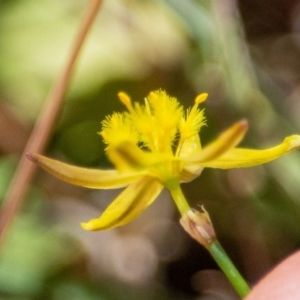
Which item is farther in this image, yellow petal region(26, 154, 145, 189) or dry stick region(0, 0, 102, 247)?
dry stick region(0, 0, 102, 247)

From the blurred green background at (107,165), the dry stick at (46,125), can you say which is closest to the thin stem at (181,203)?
the dry stick at (46,125)

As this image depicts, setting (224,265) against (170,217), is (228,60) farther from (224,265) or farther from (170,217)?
(170,217)

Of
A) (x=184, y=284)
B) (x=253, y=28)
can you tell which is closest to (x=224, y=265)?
(x=184, y=284)

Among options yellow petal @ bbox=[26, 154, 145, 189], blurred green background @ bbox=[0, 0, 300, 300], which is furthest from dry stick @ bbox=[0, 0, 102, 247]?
yellow petal @ bbox=[26, 154, 145, 189]

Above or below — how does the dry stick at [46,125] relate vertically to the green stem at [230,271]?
above

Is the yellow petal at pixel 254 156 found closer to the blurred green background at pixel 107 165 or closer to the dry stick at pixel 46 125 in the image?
the dry stick at pixel 46 125

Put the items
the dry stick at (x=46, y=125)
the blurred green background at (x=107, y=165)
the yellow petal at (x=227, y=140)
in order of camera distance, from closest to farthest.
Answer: the yellow petal at (x=227, y=140), the dry stick at (x=46, y=125), the blurred green background at (x=107, y=165)

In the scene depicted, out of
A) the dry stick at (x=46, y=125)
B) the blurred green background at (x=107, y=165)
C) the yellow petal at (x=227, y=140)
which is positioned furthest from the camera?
the blurred green background at (x=107, y=165)

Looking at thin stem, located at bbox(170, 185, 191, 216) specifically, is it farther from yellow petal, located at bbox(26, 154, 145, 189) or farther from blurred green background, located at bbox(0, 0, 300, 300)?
blurred green background, located at bbox(0, 0, 300, 300)

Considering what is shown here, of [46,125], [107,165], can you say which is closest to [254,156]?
[46,125]
